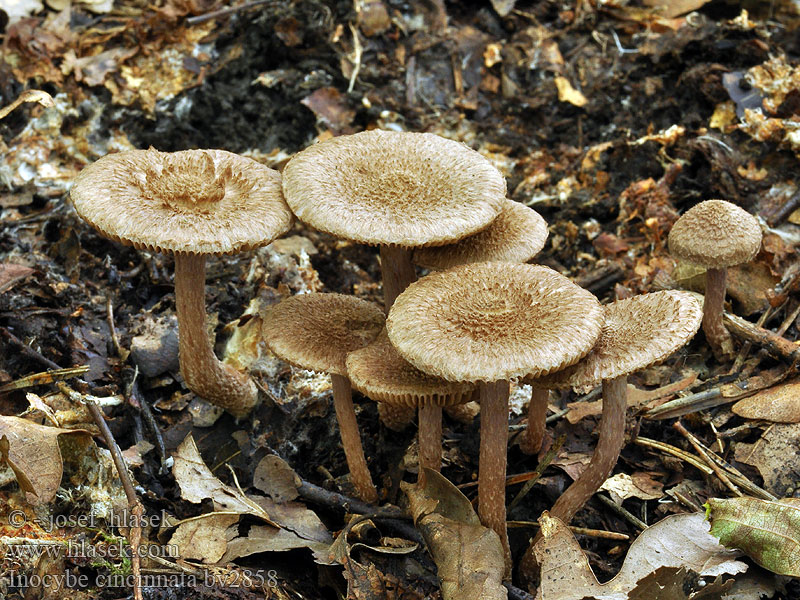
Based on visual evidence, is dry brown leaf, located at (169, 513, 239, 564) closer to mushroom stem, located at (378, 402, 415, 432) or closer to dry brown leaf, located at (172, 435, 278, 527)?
dry brown leaf, located at (172, 435, 278, 527)

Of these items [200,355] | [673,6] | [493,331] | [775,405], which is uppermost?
[673,6]

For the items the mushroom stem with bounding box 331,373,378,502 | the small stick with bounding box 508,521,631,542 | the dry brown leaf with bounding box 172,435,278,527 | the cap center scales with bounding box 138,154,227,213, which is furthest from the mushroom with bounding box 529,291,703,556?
the cap center scales with bounding box 138,154,227,213

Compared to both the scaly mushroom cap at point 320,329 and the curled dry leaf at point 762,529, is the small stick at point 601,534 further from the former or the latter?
the scaly mushroom cap at point 320,329

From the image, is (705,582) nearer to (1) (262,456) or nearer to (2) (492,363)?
(2) (492,363)

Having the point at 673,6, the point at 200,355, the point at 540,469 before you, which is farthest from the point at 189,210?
the point at 673,6

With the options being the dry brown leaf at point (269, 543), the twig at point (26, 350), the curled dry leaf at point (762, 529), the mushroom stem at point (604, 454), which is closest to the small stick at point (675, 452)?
the curled dry leaf at point (762, 529)

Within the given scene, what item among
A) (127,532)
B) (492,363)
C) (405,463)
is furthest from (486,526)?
(127,532)

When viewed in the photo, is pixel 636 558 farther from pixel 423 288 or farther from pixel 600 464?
pixel 423 288
